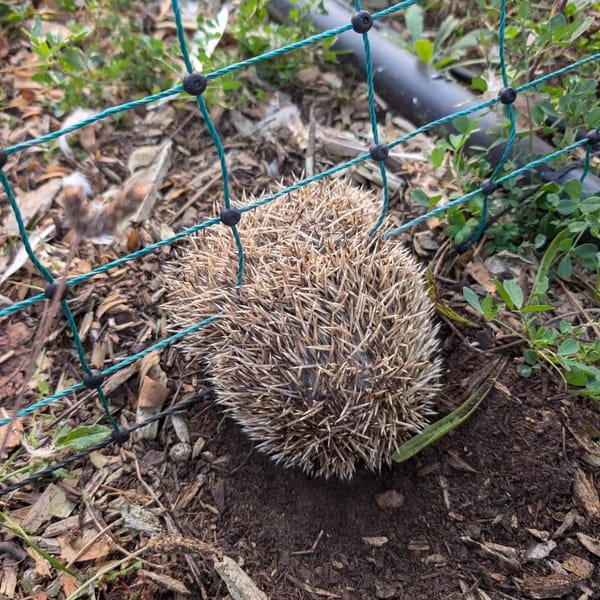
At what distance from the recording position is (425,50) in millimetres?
3418

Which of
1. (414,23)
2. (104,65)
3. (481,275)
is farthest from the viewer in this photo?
(414,23)

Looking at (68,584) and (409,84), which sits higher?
(409,84)

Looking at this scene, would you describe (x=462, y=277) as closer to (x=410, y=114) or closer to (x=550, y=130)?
(x=550, y=130)

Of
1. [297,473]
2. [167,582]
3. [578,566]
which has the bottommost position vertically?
[578,566]

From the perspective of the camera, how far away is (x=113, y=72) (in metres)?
3.50

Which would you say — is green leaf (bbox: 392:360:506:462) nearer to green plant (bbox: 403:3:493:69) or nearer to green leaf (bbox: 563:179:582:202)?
green leaf (bbox: 563:179:582:202)

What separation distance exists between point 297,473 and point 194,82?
1.65 metres

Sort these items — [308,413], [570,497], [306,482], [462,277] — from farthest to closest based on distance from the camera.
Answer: [462,277]
[306,482]
[570,497]
[308,413]

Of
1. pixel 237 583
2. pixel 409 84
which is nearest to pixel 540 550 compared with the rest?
pixel 237 583

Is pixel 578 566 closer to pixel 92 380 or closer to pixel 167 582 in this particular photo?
pixel 167 582

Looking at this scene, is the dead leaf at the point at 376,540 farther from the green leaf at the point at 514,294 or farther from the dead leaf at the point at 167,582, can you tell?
the green leaf at the point at 514,294

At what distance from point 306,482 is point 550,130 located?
1.98m

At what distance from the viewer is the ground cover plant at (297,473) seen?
2.34 m

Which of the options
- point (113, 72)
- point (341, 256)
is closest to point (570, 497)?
point (341, 256)
